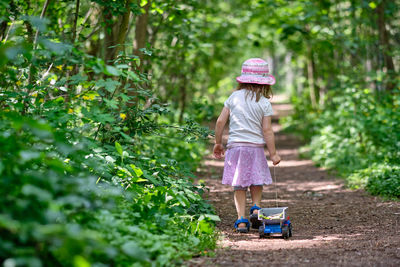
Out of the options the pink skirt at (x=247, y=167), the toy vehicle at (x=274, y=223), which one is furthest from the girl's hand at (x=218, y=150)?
the toy vehicle at (x=274, y=223)

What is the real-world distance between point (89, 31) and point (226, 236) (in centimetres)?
488

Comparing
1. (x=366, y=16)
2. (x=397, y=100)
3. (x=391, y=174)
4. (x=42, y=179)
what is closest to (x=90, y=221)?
(x=42, y=179)

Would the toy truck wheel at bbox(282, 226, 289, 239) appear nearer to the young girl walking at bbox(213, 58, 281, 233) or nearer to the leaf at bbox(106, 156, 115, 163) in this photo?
the young girl walking at bbox(213, 58, 281, 233)

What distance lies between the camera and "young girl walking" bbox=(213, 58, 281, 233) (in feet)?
17.5

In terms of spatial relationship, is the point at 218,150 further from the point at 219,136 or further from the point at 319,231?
the point at 319,231

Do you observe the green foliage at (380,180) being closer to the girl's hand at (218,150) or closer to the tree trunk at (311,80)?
the girl's hand at (218,150)

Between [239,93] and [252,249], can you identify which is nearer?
[252,249]

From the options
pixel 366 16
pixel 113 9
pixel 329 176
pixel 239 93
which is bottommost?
pixel 329 176

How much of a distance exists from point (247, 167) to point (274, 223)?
758mm

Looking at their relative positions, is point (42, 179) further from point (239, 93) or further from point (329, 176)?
point (329, 176)

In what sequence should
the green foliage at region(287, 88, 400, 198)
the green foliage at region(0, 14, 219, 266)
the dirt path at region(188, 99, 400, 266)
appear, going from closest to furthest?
1. the green foliage at region(0, 14, 219, 266)
2. the dirt path at region(188, 99, 400, 266)
3. the green foliage at region(287, 88, 400, 198)

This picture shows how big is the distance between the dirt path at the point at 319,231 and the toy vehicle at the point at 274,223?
0.28ft

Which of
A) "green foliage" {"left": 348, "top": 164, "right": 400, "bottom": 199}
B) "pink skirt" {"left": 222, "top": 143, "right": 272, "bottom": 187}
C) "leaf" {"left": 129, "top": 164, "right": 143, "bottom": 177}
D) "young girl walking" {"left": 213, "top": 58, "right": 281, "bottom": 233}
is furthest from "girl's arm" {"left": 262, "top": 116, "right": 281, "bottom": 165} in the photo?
"green foliage" {"left": 348, "top": 164, "right": 400, "bottom": 199}

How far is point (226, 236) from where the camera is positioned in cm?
490
